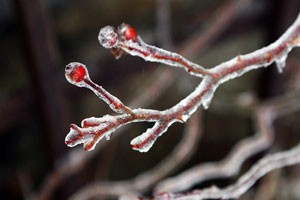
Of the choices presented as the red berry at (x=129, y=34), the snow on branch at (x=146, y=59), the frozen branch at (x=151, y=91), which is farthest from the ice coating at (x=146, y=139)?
the frozen branch at (x=151, y=91)

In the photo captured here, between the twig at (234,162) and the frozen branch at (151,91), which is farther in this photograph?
the frozen branch at (151,91)

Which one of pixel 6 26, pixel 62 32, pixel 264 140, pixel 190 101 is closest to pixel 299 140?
pixel 264 140

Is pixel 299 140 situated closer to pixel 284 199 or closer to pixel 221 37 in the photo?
pixel 284 199

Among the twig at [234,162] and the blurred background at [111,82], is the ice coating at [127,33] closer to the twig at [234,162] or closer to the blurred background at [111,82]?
the twig at [234,162]

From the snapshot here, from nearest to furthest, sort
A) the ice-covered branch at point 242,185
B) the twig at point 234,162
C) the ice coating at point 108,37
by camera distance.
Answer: the ice coating at point 108,37
the ice-covered branch at point 242,185
the twig at point 234,162

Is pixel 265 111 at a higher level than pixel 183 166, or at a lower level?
lower

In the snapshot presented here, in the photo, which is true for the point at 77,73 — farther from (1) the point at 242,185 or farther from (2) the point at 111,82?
(2) the point at 111,82
